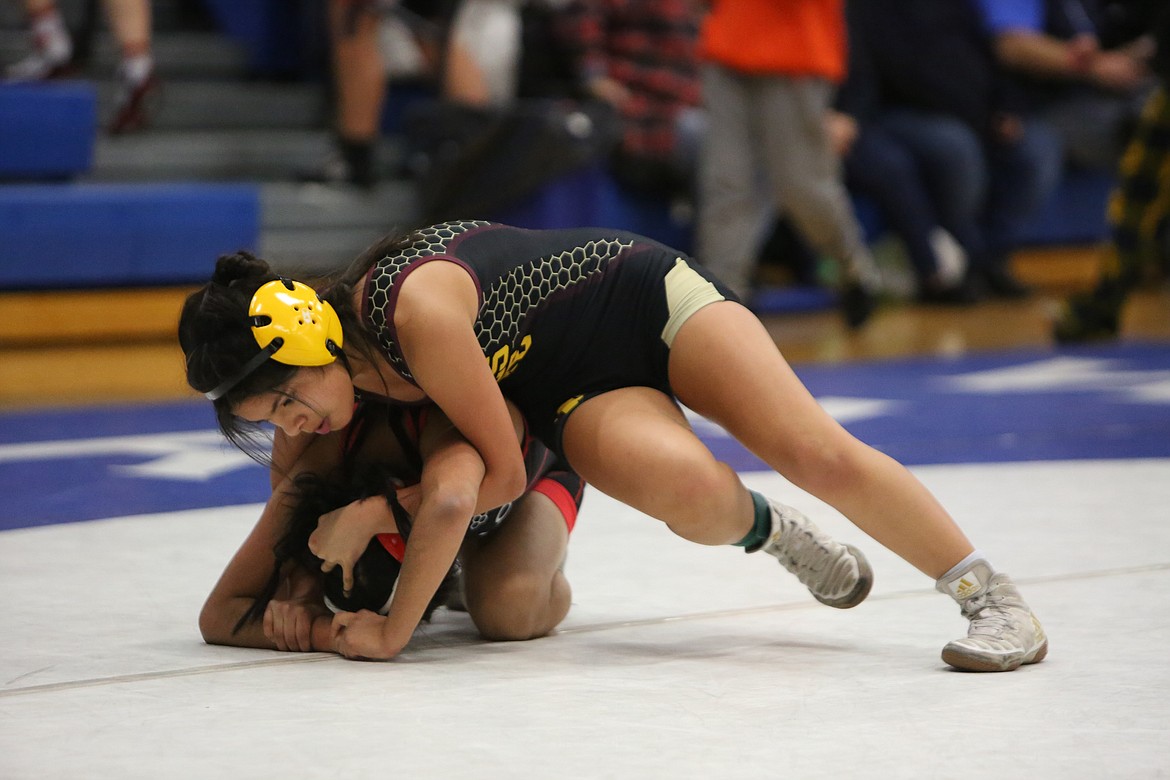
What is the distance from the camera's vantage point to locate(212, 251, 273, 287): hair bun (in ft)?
6.79

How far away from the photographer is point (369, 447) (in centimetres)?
235

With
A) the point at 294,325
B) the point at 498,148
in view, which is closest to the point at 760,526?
the point at 294,325

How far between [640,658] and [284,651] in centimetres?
52

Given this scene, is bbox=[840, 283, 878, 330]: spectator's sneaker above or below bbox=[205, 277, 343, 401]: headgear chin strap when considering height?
below

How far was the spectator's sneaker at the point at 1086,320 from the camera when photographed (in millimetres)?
5660

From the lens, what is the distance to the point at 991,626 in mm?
2096

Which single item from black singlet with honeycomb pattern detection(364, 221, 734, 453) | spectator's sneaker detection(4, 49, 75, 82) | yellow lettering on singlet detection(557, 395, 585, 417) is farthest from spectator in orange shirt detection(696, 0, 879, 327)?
yellow lettering on singlet detection(557, 395, 585, 417)

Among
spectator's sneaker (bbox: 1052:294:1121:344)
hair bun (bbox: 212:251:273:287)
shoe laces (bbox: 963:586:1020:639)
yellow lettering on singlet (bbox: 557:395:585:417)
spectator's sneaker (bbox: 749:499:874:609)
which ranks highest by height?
hair bun (bbox: 212:251:273:287)

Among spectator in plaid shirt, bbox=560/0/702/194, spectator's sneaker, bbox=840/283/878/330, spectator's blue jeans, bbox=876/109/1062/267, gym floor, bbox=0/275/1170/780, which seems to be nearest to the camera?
gym floor, bbox=0/275/1170/780

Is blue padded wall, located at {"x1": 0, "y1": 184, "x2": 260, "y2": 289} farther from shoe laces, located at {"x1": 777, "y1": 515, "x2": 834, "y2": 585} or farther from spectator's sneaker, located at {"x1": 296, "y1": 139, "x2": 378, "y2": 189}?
shoe laces, located at {"x1": 777, "y1": 515, "x2": 834, "y2": 585}

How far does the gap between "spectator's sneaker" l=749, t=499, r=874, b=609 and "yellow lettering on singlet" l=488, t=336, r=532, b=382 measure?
0.44 meters

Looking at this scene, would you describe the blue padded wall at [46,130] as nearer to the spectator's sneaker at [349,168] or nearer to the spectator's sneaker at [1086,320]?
the spectator's sneaker at [349,168]

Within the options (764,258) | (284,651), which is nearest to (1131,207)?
(764,258)

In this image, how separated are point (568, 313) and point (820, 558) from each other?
20.9 inches
